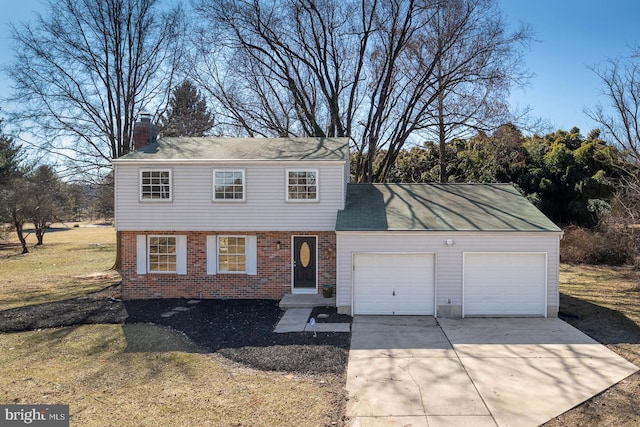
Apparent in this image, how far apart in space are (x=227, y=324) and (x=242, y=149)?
6810 mm

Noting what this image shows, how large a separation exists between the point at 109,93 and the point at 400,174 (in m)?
19.7

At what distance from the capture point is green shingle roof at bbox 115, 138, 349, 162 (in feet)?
47.8

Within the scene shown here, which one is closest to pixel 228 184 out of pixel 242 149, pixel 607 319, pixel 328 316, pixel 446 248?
pixel 242 149

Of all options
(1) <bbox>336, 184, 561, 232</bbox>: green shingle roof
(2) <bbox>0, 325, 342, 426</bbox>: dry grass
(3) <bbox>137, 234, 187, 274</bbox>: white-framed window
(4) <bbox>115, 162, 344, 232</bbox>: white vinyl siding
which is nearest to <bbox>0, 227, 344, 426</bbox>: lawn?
(2) <bbox>0, 325, 342, 426</bbox>: dry grass

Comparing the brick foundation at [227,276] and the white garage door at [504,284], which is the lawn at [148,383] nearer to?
the brick foundation at [227,276]

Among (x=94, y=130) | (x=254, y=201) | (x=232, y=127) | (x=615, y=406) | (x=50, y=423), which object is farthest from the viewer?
(x=232, y=127)

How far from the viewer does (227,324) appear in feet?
38.3

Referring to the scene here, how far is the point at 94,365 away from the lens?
861 cm

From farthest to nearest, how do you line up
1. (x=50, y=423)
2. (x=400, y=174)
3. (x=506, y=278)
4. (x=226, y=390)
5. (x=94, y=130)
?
→ (x=400, y=174) → (x=94, y=130) → (x=506, y=278) → (x=226, y=390) → (x=50, y=423)

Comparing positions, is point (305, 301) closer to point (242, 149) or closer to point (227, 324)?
point (227, 324)

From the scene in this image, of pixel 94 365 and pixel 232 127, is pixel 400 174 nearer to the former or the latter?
pixel 232 127

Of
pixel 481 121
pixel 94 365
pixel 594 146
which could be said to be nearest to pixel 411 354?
pixel 94 365

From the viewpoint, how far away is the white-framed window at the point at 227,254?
48.2 feet

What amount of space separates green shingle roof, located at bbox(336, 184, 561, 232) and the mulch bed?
132 inches
